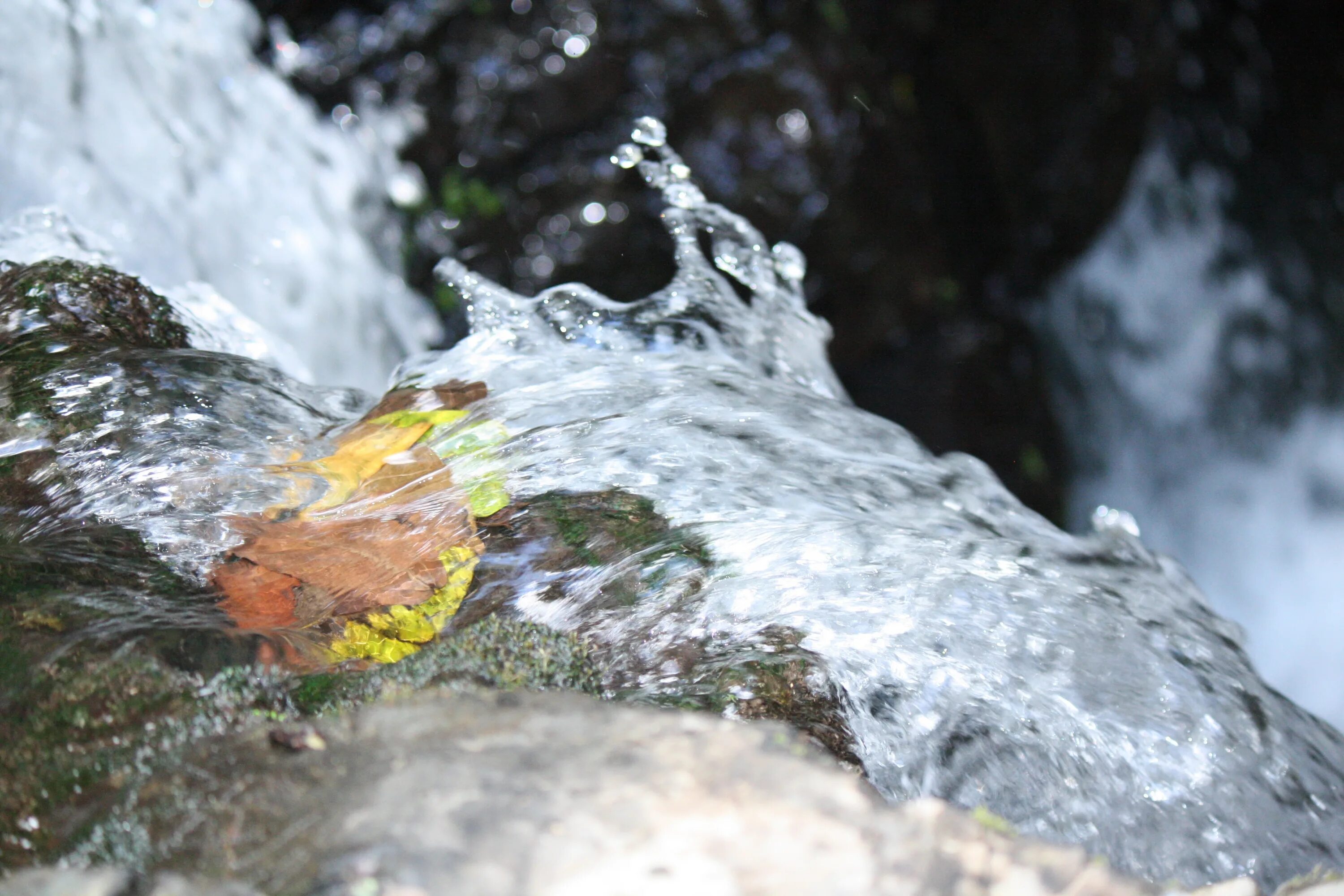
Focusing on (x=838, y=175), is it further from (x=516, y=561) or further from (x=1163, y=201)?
(x=516, y=561)

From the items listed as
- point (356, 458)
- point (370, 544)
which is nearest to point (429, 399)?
point (356, 458)

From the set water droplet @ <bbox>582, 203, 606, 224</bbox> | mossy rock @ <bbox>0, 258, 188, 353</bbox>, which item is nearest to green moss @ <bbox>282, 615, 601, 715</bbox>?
mossy rock @ <bbox>0, 258, 188, 353</bbox>

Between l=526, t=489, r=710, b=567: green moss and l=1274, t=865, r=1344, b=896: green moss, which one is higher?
l=526, t=489, r=710, b=567: green moss

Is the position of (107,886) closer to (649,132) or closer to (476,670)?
(476,670)

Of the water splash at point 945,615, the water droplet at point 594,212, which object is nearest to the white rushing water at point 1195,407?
the water droplet at point 594,212

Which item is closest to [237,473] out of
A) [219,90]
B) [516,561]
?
[516,561]

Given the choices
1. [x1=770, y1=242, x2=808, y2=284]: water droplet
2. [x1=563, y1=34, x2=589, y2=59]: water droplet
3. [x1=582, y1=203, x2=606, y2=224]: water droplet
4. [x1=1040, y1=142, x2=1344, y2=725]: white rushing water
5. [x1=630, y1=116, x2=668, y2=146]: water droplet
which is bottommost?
[x1=1040, y1=142, x2=1344, y2=725]: white rushing water

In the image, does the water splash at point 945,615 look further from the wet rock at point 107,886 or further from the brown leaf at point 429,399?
the wet rock at point 107,886

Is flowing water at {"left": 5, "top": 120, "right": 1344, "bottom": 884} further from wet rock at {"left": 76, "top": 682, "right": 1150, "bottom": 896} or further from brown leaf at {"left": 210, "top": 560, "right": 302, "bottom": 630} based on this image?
wet rock at {"left": 76, "top": 682, "right": 1150, "bottom": 896}
